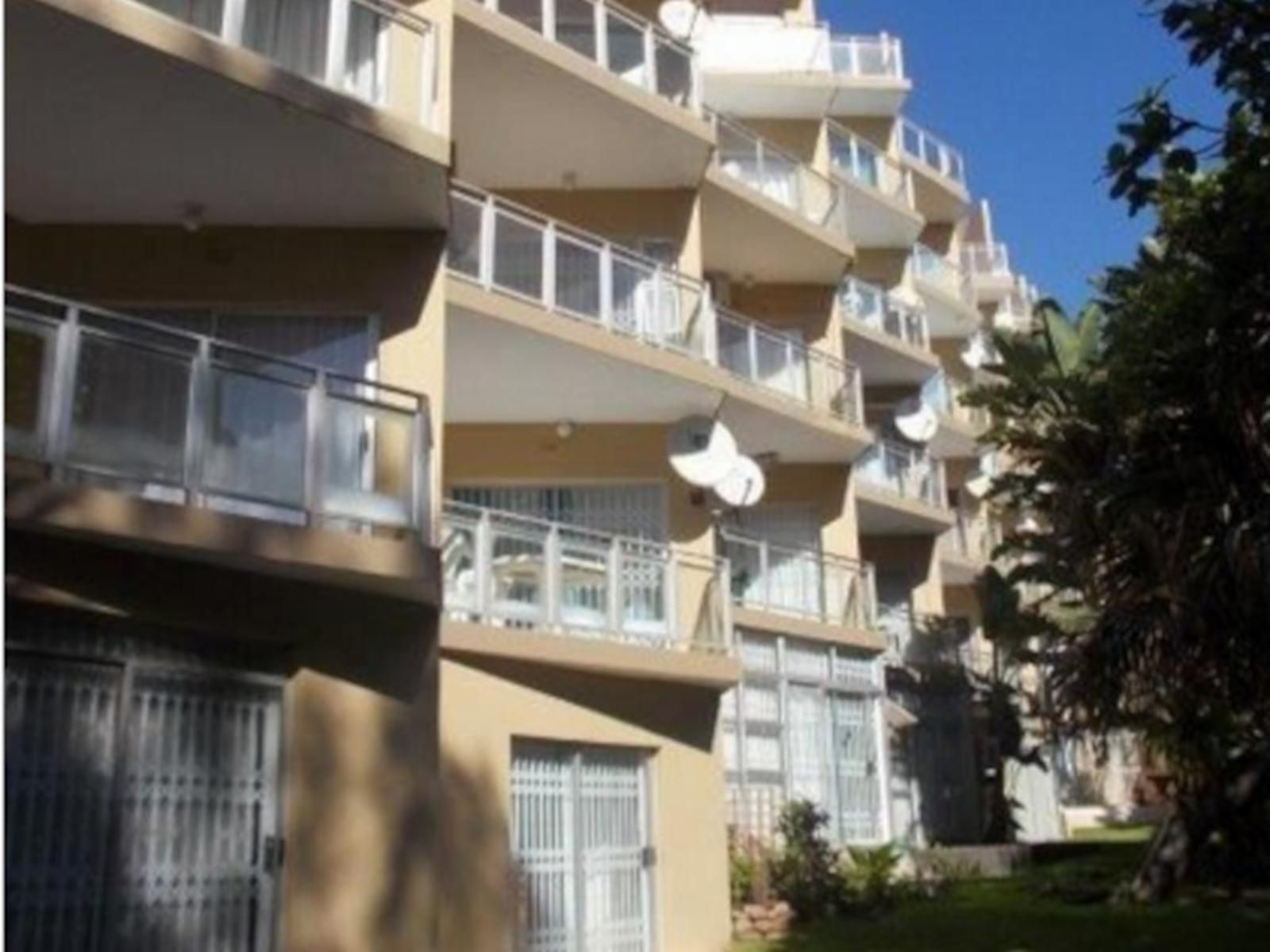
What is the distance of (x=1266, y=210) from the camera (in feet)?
26.7

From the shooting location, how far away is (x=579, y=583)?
1434 centimetres

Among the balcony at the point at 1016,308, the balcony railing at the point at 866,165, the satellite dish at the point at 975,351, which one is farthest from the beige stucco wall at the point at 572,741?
the balcony at the point at 1016,308

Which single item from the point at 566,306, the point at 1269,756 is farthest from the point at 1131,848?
the point at 566,306

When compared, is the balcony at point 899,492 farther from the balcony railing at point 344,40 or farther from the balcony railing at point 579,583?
the balcony railing at point 344,40

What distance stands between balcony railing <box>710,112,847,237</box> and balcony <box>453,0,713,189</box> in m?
3.82

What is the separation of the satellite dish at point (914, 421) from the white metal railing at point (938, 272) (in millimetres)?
6550

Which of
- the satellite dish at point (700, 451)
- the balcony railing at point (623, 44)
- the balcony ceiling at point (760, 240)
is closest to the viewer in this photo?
the satellite dish at point (700, 451)

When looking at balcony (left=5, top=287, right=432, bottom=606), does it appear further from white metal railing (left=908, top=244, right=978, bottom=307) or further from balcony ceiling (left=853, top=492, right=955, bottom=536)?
white metal railing (left=908, top=244, right=978, bottom=307)

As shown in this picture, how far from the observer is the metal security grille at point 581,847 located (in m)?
13.0

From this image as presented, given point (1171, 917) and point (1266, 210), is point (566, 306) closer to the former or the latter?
point (1266, 210)

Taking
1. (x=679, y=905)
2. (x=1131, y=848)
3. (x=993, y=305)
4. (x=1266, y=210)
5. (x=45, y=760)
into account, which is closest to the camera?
(x=1266, y=210)

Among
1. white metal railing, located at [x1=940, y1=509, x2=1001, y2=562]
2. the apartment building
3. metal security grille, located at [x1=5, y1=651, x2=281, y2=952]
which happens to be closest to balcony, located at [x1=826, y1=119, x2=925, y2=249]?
white metal railing, located at [x1=940, y1=509, x2=1001, y2=562]

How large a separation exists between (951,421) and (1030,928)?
764 inches

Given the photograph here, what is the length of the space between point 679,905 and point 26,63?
10.2m
